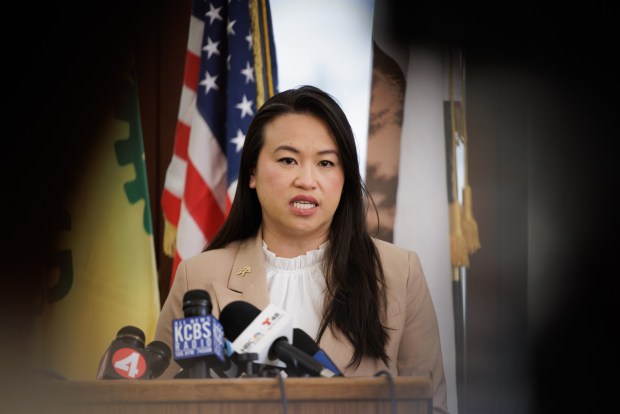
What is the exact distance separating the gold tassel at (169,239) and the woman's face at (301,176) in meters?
1.07

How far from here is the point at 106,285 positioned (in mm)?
2992

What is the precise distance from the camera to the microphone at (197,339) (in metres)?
1.33

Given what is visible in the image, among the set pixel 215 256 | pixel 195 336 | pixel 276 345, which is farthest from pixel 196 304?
pixel 215 256

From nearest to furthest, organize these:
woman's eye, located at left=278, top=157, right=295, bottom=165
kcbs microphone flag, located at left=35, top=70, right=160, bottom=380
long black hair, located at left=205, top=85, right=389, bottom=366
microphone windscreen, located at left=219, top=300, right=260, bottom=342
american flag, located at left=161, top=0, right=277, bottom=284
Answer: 1. microphone windscreen, located at left=219, top=300, right=260, bottom=342
2. long black hair, located at left=205, top=85, right=389, bottom=366
3. woman's eye, located at left=278, top=157, right=295, bottom=165
4. kcbs microphone flag, located at left=35, top=70, right=160, bottom=380
5. american flag, located at left=161, top=0, right=277, bottom=284

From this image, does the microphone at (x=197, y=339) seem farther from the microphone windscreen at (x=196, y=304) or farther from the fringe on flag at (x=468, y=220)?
the fringe on flag at (x=468, y=220)

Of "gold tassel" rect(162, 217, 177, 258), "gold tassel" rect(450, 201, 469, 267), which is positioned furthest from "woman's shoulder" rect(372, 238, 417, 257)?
"gold tassel" rect(162, 217, 177, 258)

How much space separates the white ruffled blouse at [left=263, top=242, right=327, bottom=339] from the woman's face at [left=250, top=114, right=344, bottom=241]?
0.08m

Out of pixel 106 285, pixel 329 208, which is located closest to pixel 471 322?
pixel 329 208

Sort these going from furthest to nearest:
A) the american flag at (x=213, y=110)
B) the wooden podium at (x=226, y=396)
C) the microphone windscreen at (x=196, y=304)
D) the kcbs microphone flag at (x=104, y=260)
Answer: the american flag at (x=213, y=110), the kcbs microphone flag at (x=104, y=260), the microphone windscreen at (x=196, y=304), the wooden podium at (x=226, y=396)

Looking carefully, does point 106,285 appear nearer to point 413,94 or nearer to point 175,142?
point 175,142

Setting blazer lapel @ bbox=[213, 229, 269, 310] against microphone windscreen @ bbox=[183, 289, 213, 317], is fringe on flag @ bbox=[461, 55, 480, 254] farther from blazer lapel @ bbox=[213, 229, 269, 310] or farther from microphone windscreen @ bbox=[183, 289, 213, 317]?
microphone windscreen @ bbox=[183, 289, 213, 317]

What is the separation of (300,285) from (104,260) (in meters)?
1.16

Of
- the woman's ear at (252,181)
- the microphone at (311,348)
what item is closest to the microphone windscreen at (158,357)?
the microphone at (311,348)

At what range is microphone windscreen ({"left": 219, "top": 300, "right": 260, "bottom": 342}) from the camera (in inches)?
64.1
